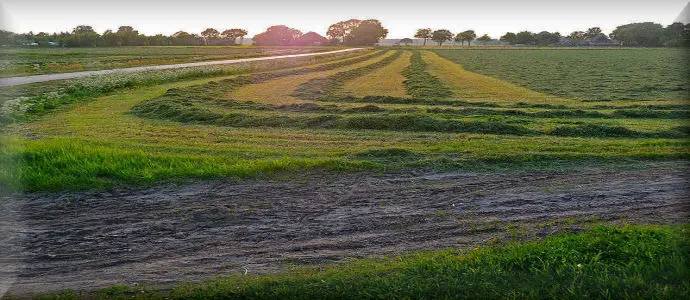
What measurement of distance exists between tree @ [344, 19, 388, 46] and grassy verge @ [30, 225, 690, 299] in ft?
302

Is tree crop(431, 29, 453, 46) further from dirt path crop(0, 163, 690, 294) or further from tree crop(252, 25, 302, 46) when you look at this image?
dirt path crop(0, 163, 690, 294)

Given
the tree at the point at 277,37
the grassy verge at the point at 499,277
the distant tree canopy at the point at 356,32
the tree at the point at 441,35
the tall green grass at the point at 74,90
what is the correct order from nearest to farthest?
the grassy verge at the point at 499,277 → the tall green grass at the point at 74,90 → the tree at the point at 277,37 → the distant tree canopy at the point at 356,32 → the tree at the point at 441,35

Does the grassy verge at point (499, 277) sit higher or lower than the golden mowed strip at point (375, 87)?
lower

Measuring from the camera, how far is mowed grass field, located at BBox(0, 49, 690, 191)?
9320 millimetres

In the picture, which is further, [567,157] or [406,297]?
[567,157]

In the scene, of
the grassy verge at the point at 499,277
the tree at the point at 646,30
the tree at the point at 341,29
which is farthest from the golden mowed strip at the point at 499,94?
the tree at the point at 341,29

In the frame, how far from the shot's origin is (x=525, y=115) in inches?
648

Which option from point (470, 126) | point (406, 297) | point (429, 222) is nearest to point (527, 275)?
point (406, 297)

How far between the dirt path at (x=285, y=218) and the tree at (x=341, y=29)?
291ft

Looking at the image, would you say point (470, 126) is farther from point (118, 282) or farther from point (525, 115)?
point (118, 282)

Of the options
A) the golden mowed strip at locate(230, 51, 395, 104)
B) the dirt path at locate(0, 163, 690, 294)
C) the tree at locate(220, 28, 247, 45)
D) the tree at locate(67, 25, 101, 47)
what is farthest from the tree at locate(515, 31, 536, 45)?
the dirt path at locate(0, 163, 690, 294)

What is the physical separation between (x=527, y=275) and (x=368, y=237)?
1968 millimetres

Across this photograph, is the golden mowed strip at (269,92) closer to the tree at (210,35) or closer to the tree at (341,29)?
the tree at (341,29)

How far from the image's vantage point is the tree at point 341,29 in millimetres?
95438
